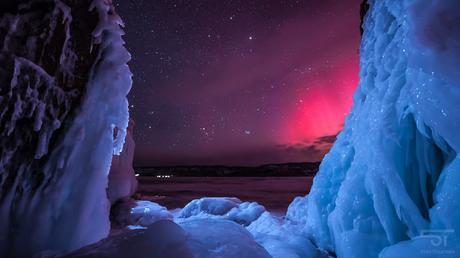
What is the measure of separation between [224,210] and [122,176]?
17.7ft

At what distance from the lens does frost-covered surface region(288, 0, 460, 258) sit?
2.65 m

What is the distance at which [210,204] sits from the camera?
35.1ft

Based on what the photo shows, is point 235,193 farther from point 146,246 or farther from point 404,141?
point 146,246

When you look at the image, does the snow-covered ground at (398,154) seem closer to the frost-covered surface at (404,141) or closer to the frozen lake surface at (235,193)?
the frost-covered surface at (404,141)

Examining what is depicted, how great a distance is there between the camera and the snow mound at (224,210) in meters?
9.49

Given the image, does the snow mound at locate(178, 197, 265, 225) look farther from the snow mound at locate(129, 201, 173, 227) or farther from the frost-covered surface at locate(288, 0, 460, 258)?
the frost-covered surface at locate(288, 0, 460, 258)

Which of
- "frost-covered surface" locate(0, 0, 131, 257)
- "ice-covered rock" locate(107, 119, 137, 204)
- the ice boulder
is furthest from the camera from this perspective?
"ice-covered rock" locate(107, 119, 137, 204)

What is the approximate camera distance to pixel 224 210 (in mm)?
10336

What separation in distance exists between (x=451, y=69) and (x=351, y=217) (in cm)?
260

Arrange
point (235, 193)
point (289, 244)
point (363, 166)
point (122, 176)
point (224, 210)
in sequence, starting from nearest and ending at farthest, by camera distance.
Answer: point (363, 166) < point (289, 244) < point (224, 210) < point (122, 176) < point (235, 193)

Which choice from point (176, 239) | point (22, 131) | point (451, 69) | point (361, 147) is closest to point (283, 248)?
point (361, 147)

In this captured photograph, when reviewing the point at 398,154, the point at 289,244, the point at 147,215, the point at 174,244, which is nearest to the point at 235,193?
the point at 147,215

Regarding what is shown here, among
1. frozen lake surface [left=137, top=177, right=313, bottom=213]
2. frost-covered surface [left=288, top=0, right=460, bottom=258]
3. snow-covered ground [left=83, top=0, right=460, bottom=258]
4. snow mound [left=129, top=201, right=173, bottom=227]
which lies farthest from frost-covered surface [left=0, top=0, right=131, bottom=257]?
frozen lake surface [left=137, top=177, right=313, bottom=213]

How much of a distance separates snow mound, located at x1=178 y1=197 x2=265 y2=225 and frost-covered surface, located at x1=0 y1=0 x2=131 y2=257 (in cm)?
546
